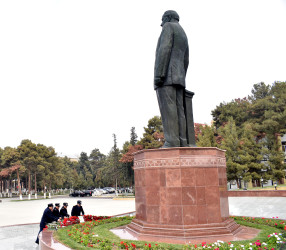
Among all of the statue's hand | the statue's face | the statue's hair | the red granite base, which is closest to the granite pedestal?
the red granite base

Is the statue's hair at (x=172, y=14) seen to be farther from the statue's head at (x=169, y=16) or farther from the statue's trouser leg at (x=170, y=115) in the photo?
the statue's trouser leg at (x=170, y=115)

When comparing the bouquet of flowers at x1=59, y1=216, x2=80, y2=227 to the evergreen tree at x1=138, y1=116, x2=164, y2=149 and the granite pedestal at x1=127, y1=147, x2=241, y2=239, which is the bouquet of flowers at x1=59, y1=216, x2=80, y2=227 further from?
the evergreen tree at x1=138, y1=116, x2=164, y2=149

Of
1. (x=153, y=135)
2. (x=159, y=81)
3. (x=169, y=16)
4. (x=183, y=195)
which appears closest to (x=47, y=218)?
(x=183, y=195)

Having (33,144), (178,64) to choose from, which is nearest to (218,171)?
(178,64)

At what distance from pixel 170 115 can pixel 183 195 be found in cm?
195

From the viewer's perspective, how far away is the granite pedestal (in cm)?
555

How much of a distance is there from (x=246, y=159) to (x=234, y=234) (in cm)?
1575

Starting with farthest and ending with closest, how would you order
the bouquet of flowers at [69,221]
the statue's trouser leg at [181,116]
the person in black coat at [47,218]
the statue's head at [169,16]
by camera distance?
1. the bouquet of flowers at [69,221]
2. the person in black coat at [47,218]
3. the statue's head at [169,16]
4. the statue's trouser leg at [181,116]

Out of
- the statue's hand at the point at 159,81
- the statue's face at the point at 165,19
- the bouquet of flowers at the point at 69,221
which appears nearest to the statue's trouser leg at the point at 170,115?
the statue's hand at the point at 159,81

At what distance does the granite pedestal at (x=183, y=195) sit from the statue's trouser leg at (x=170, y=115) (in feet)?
2.14

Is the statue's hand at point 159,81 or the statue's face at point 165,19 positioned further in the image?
the statue's face at point 165,19

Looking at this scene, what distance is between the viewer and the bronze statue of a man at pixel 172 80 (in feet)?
21.6

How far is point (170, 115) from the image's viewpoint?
6617 millimetres

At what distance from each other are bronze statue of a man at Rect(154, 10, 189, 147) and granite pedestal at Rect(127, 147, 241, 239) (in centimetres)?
73
